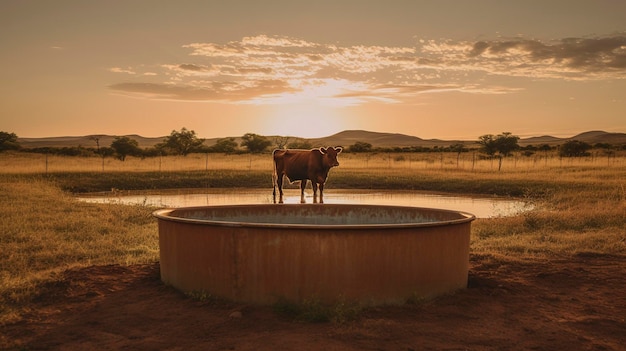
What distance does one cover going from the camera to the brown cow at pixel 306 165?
1892 cm

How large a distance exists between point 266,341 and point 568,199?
1720 centimetres

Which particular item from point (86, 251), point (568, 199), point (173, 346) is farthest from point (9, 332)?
point (568, 199)

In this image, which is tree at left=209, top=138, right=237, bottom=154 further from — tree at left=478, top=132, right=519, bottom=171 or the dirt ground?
the dirt ground

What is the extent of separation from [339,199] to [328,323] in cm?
1566

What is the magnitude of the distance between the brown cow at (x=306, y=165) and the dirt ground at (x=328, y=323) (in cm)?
1137

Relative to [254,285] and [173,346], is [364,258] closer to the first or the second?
[254,285]

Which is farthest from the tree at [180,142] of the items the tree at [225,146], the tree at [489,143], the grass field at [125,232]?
the grass field at [125,232]

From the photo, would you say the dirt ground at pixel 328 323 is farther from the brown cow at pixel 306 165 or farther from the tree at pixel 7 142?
the tree at pixel 7 142

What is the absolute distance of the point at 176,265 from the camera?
7074 millimetres

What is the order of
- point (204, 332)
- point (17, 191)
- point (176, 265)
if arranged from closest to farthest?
1. point (204, 332)
2. point (176, 265)
3. point (17, 191)

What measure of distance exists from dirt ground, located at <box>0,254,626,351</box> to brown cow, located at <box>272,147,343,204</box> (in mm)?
11368

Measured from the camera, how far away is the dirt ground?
542 cm

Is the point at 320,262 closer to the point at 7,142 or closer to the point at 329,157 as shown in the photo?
the point at 329,157

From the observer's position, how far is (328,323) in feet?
19.2
